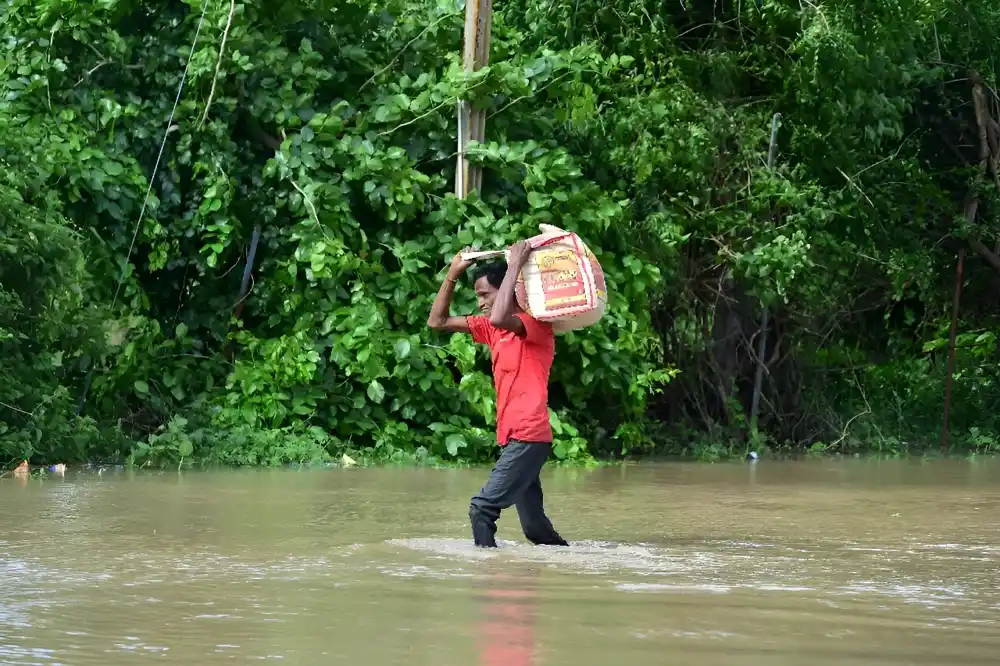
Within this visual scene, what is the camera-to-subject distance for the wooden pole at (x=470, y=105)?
14.6 metres

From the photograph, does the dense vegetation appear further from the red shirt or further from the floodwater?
the red shirt

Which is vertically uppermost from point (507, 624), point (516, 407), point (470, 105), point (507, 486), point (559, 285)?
point (470, 105)

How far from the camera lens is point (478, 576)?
24.2ft

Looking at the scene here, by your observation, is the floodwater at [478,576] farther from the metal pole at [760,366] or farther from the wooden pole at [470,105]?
the metal pole at [760,366]

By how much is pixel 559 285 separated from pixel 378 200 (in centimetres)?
655

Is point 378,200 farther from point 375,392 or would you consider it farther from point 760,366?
point 760,366

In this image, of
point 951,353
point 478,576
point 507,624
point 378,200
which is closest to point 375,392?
point 378,200

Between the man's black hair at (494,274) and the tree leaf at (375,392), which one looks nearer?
the man's black hair at (494,274)

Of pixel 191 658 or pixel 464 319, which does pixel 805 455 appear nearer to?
pixel 464 319

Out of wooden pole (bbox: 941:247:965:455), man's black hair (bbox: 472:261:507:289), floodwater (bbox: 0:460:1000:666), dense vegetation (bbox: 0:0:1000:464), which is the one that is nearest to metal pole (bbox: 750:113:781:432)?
dense vegetation (bbox: 0:0:1000:464)

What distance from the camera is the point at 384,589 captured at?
692 cm

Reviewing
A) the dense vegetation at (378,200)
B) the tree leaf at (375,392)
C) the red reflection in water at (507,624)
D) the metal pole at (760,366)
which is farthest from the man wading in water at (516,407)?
the metal pole at (760,366)

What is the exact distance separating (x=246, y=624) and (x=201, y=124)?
9.15 metres

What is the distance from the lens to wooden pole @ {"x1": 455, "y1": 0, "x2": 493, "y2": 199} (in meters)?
14.6
